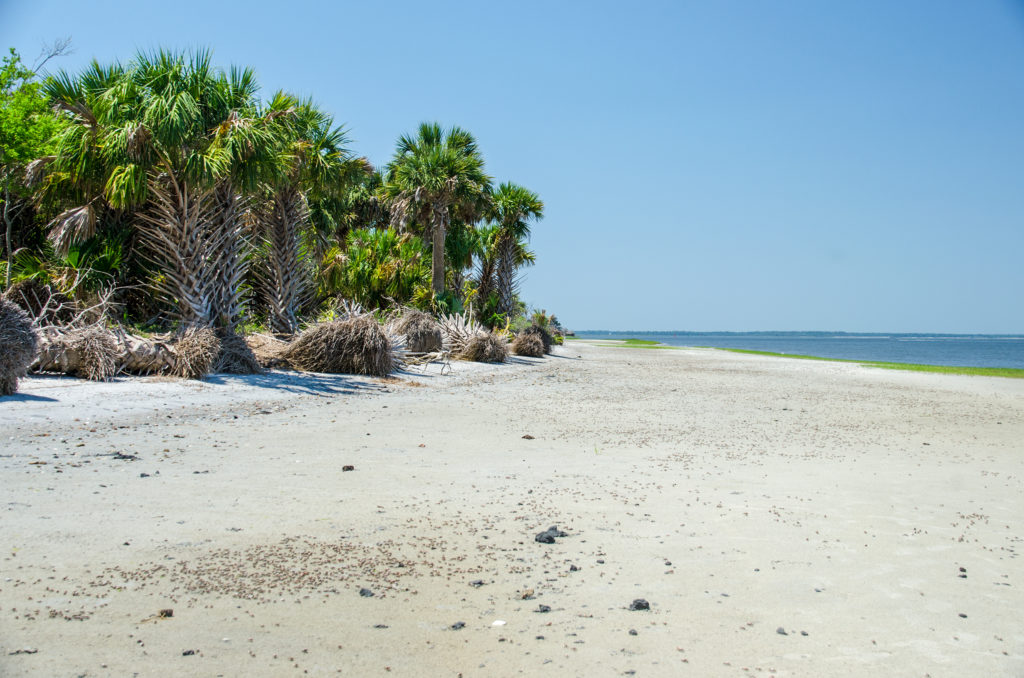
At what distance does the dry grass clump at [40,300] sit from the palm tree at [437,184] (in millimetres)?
14174

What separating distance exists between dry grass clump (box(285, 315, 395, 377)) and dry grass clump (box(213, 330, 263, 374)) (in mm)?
1669

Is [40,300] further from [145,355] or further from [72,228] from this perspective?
[145,355]

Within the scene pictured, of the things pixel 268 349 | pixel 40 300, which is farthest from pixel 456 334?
pixel 40 300

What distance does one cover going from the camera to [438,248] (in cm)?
2692

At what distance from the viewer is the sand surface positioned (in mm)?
3014

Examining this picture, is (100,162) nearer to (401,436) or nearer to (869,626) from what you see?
(401,436)

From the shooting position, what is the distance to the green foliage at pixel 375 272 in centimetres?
2181

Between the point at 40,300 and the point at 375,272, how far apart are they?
11270 mm

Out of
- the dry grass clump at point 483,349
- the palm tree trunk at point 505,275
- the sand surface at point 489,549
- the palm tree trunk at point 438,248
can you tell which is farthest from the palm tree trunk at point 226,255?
the palm tree trunk at point 505,275

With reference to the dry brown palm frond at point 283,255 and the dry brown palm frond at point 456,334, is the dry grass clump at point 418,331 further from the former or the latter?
the dry brown palm frond at point 283,255

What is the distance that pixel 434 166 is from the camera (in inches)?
1032

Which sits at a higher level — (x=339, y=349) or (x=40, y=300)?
(x=40, y=300)

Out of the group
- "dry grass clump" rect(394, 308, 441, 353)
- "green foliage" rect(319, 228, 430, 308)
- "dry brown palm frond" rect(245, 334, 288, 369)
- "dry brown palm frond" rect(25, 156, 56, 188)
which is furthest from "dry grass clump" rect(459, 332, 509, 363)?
"dry brown palm frond" rect(25, 156, 56, 188)

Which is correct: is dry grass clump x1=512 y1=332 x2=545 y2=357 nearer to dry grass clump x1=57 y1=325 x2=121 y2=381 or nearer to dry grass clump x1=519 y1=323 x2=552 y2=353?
dry grass clump x1=519 y1=323 x2=552 y2=353
